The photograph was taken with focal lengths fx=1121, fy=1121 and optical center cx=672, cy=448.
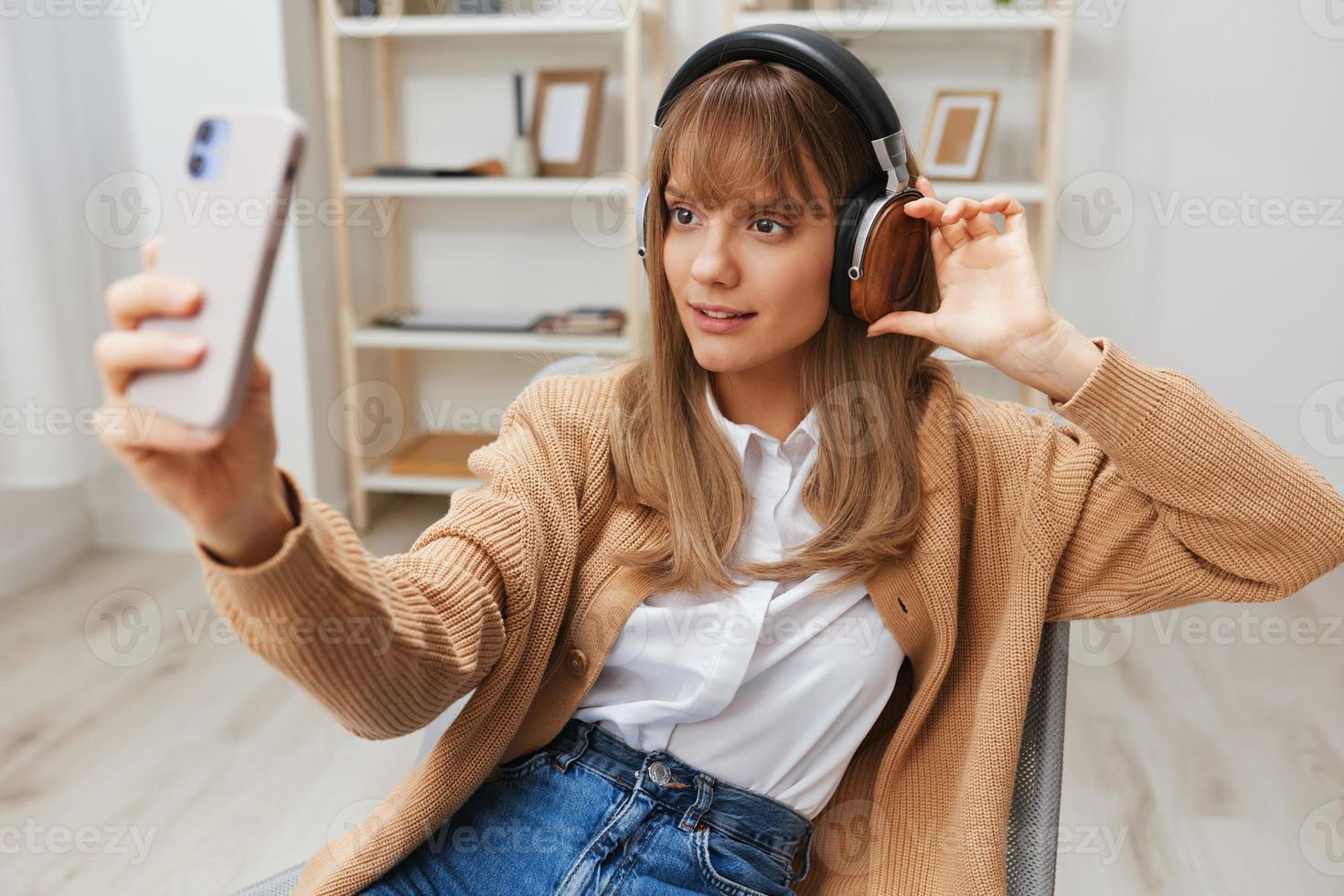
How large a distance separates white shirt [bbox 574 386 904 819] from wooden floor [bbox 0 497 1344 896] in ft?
3.10

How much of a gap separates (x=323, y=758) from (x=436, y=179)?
1559 mm

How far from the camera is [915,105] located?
3.00 m

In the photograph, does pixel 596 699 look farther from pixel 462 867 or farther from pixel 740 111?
pixel 740 111

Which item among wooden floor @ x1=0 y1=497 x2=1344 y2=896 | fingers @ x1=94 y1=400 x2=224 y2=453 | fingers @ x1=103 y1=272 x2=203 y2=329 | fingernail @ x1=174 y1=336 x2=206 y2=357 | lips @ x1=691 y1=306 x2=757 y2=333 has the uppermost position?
fingers @ x1=103 y1=272 x2=203 y2=329

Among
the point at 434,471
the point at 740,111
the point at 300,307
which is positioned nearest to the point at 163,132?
the point at 300,307

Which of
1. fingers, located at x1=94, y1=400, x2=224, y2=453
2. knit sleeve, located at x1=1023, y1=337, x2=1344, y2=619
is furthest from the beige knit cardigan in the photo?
fingers, located at x1=94, y1=400, x2=224, y2=453

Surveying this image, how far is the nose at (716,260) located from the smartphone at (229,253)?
1.44 ft

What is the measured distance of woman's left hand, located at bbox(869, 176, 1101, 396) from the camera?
91 cm

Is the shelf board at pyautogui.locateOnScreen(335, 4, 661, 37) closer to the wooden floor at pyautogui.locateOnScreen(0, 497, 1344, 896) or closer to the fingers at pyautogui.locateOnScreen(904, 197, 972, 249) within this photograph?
the wooden floor at pyautogui.locateOnScreen(0, 497, 1344, 896)

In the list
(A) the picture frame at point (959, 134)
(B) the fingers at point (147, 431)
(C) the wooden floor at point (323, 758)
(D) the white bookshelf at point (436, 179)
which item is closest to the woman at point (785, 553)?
(B) the fingers at point (147, 431)

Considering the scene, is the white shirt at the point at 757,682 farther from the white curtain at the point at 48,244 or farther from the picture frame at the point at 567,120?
the picture frame at the point at 567,120

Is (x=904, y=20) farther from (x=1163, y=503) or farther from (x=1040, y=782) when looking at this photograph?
(x=1040, y=782)

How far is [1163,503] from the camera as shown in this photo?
0.94 m

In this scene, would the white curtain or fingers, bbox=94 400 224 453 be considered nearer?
fingers, bbox=94 400 224 453
